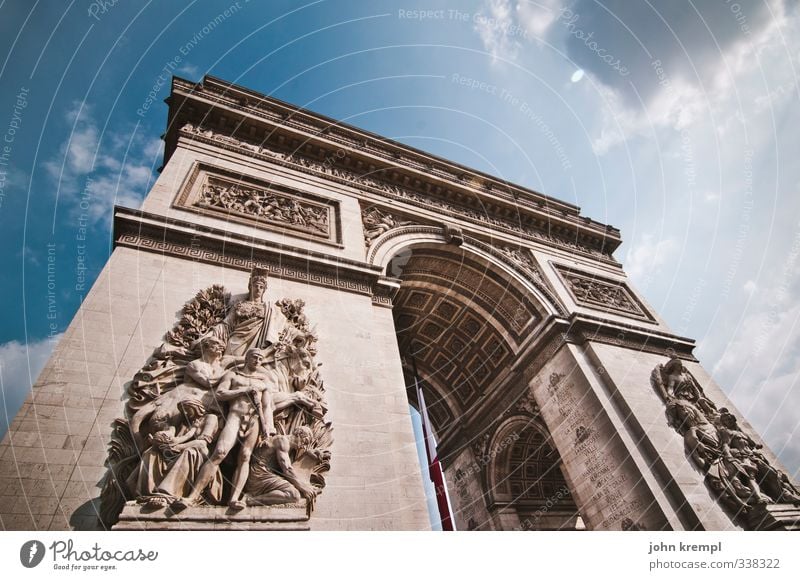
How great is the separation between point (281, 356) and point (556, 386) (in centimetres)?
695

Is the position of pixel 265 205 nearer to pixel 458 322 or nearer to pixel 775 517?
pixel 458 322

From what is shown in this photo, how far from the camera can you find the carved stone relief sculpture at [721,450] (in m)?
7.27

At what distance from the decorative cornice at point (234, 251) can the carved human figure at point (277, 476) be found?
10.5ft

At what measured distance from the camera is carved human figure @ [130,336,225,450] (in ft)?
12.6

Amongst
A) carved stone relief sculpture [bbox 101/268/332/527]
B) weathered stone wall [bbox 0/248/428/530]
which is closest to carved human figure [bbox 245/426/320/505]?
carved stone relief sculpture [bbox 101/268/332/527]

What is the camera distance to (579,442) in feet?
28.2

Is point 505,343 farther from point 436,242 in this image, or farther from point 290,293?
point 290,293

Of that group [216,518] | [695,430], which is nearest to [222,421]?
[216,518]

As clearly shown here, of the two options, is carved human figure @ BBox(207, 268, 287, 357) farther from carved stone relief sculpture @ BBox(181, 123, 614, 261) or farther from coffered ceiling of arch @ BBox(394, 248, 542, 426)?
coffered ceiling of arch @ BBox(394, 248, 542, 426)

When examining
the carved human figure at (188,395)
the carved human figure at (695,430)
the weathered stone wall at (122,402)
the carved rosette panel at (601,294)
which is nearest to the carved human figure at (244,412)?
the carved human figure at (188,395)

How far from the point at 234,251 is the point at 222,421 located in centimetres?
331

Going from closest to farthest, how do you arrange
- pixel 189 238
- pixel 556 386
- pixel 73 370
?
pixel 73 370, pixel 189 238, pixel 556 386
